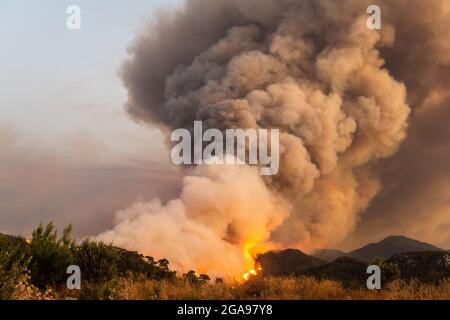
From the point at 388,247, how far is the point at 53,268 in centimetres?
17268

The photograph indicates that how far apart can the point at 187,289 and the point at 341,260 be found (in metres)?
47.7

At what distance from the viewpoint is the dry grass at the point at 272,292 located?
12.0 metres

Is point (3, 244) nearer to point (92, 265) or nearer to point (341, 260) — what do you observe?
point (92, 265)

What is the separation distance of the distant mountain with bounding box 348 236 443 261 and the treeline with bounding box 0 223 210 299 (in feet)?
514

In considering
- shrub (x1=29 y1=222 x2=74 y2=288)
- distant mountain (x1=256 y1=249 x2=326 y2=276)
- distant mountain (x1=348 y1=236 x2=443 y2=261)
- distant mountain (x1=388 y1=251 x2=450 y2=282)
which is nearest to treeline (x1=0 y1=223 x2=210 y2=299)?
shrub (x1=29 y1=222 x2=74 y2=288)

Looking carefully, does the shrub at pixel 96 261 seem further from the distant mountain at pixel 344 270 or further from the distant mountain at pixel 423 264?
the distant mountain at pixel 344 270

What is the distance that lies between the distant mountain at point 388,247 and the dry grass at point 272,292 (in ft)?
518

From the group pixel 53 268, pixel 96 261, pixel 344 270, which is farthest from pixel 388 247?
pixel 53 268

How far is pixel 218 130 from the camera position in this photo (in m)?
58.7

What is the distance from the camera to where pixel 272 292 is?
12.6 metres

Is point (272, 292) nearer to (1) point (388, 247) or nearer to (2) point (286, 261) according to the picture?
(2) point (286, 261)

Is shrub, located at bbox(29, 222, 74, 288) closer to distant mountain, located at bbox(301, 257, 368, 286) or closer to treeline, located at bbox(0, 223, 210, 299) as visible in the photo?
treeline, located at bbox(0, 223, 210, 299)

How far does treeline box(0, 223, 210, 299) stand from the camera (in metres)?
12.8
